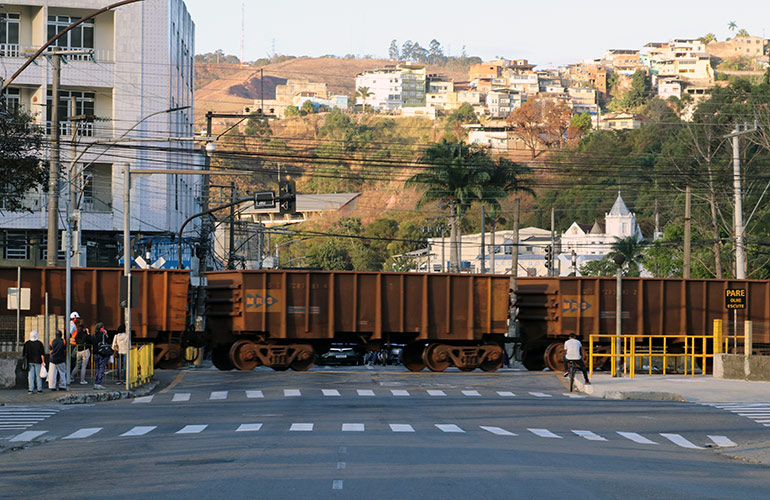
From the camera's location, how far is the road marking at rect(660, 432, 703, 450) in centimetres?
1861

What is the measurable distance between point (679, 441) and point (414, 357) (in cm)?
1931

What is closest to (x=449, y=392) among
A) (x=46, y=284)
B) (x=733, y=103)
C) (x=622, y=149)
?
(x=46, y=284)

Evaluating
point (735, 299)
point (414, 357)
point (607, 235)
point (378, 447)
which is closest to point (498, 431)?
point (378, 447)

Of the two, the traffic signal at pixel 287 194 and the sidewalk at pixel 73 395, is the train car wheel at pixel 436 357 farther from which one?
the sidewalk at pixel 73 395

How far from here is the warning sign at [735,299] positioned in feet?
121

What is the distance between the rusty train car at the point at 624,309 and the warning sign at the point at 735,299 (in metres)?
1.05

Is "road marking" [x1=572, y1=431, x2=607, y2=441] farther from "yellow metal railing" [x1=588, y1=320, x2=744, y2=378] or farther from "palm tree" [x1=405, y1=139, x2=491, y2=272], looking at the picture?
"palm tree" [x1=405, y1=139, x2=491, y2=272]

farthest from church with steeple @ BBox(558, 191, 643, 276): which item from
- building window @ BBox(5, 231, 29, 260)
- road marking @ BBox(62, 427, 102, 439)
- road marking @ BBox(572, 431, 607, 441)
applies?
road marking @ BBox(62, 427, 102, 439)

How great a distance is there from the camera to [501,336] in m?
37.5

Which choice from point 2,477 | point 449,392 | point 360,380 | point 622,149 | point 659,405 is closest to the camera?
point 2,477

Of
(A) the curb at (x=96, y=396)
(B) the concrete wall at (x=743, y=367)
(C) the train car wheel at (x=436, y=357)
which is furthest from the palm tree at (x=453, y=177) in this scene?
(A) the curb at (x=96, y=396)

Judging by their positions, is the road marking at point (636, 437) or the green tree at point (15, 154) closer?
the road marking at point (636, 437)

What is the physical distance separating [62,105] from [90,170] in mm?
3636

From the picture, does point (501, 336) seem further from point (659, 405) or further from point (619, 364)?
point (659, 405)
